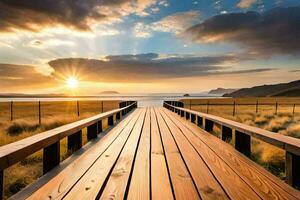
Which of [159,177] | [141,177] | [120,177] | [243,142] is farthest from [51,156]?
[243,142]

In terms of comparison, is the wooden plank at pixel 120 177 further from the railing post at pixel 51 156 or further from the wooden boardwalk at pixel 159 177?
the railing post at pixel 51 156

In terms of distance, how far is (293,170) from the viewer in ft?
10.1

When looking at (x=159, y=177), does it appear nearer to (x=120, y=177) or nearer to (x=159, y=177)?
(x=159, y=177)

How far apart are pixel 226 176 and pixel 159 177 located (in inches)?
33.9

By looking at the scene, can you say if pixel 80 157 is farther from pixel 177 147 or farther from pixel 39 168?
pixel 39 168

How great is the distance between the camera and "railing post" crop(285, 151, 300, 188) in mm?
3037

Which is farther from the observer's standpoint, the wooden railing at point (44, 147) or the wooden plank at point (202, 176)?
the wooden plank at point (202, 176)

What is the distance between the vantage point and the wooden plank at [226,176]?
2.77 metres

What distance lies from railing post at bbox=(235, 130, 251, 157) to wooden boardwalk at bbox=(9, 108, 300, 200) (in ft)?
0.40

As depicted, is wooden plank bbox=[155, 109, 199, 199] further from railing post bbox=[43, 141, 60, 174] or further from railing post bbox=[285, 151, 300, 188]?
railing post bbox=[43, 141, 60, 174]

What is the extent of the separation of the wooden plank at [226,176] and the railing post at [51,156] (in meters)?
2.20

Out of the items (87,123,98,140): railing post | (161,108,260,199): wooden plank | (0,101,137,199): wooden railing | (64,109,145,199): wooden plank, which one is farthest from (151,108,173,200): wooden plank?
(87,123,98,140): railing post

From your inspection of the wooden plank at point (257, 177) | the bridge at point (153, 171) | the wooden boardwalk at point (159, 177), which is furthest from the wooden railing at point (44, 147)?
the wooden plank at point (257, 177)

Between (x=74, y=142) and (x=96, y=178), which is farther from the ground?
(x=74, y=142)
